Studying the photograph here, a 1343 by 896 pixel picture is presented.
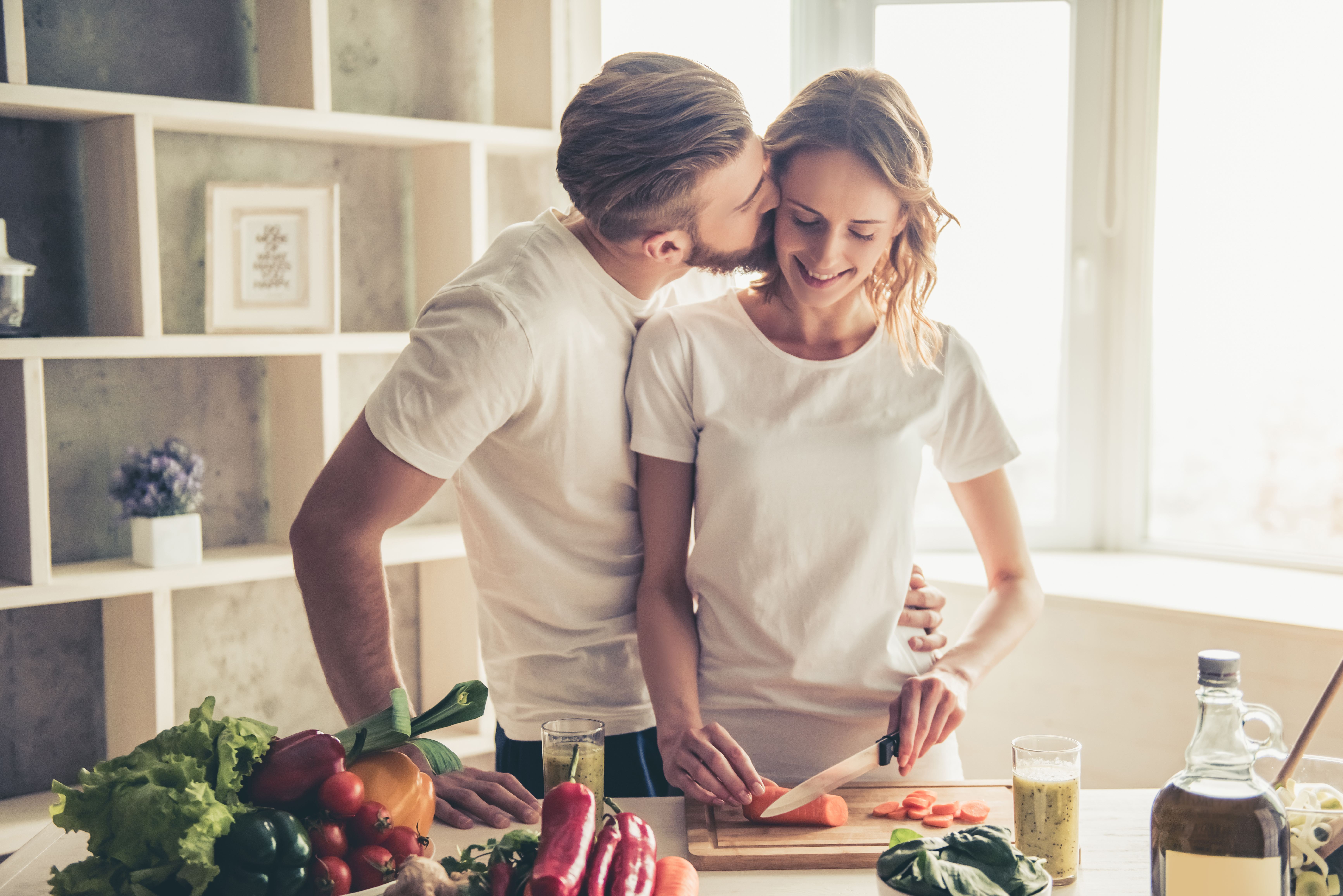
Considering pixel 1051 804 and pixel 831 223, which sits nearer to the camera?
pixel 1051 804

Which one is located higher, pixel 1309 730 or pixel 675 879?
pixel 1309 730

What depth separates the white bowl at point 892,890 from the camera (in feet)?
3.04

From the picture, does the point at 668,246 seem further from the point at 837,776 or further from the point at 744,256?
the point at 837,776

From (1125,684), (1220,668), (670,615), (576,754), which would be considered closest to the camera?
(1220,668)

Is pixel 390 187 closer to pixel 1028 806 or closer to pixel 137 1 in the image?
pixel 137 1

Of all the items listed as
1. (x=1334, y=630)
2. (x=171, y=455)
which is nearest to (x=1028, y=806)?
(x=1334, y=630)

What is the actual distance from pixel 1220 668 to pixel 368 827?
754 mm

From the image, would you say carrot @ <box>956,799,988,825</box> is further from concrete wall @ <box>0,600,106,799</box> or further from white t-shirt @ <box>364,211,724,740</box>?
concrete wall @ <box>0,600,106,799</box>

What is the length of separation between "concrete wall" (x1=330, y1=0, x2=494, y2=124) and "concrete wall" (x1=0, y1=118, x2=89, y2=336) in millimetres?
596

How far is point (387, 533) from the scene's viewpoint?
2.63 m

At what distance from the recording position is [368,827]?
107 cm

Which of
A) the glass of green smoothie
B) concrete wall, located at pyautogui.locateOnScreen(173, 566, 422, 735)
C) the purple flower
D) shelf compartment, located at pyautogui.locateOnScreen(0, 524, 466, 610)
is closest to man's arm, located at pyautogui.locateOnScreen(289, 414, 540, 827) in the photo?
the glass of green smoothie

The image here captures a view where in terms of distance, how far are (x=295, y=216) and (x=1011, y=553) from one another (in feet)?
5.26

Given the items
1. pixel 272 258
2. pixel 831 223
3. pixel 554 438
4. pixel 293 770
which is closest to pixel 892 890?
pixel 293 770
